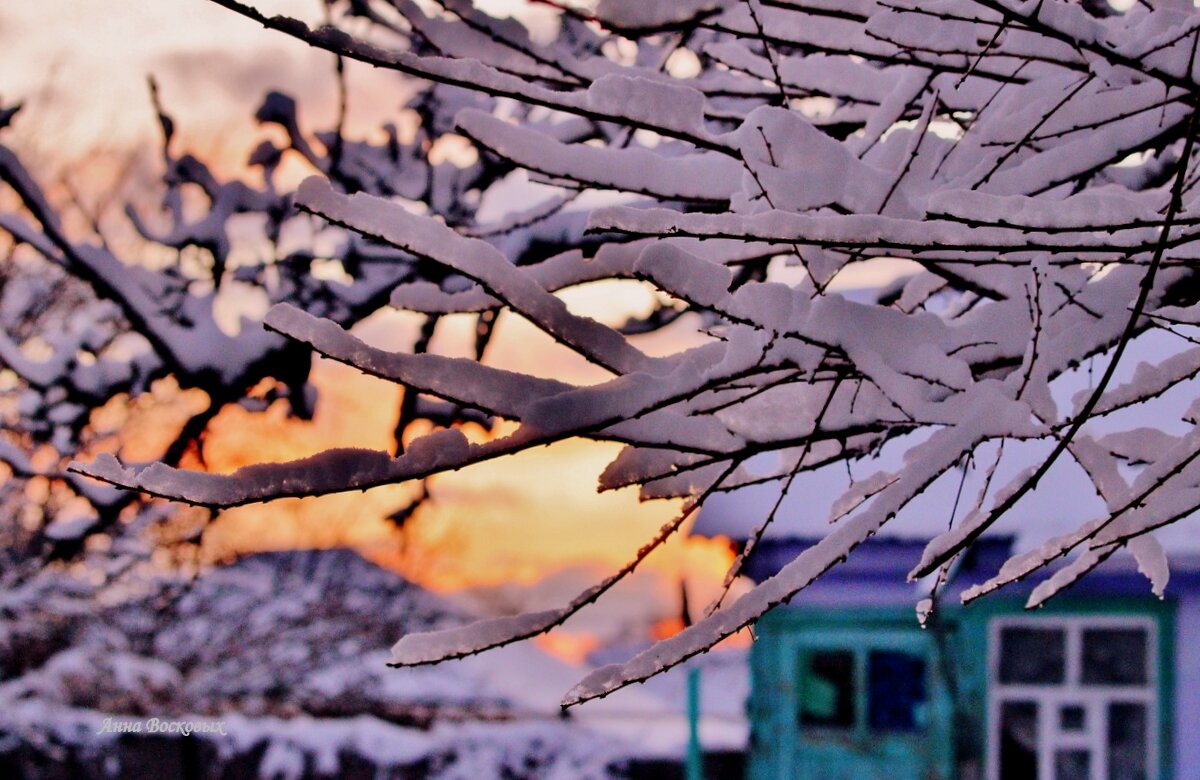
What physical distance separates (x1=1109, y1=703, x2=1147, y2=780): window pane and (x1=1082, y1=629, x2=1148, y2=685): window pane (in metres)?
0.17

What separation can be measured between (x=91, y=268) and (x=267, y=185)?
2.83 ft

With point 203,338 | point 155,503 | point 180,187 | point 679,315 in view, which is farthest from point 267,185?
point 155,503

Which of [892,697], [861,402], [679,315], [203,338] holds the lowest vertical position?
[892,697]

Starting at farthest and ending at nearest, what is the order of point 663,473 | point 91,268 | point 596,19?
point 91,268, point 663,473, point 596,19

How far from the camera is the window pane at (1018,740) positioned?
7.48 meters

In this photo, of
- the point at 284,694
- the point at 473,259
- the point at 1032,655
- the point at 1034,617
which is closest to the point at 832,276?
the point at 473,259

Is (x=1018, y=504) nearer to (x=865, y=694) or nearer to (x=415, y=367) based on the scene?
(x=865, y=694)

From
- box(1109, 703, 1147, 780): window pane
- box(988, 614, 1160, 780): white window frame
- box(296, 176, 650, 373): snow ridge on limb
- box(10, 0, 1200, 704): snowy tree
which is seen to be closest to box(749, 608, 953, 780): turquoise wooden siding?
box(988, 614, 1160, 780): white window frame

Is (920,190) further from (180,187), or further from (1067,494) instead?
(1067,494)

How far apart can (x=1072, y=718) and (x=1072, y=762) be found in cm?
28

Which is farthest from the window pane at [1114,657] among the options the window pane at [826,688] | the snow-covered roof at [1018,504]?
the window pane at [826,688]

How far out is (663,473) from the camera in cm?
169

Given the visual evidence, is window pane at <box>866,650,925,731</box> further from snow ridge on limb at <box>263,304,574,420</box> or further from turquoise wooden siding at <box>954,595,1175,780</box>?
snow ridge on limb at <box>263,304,574,420</box>

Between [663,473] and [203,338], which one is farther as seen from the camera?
[203,338]
